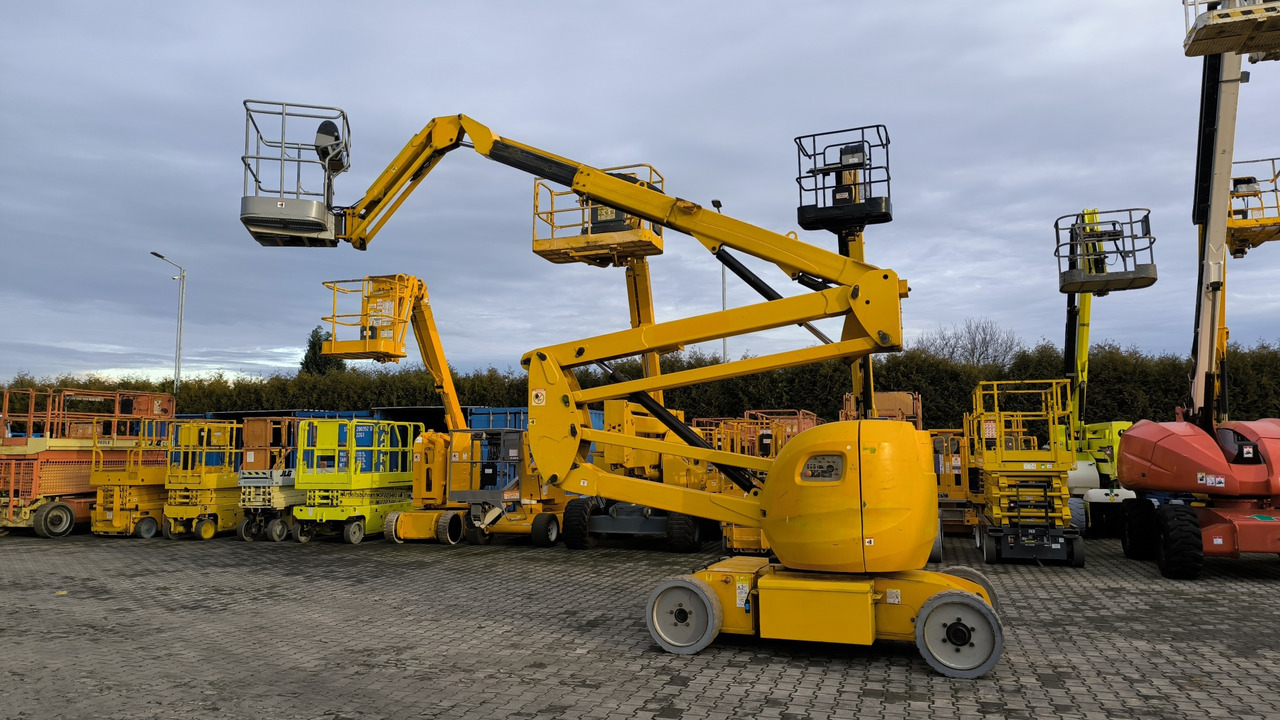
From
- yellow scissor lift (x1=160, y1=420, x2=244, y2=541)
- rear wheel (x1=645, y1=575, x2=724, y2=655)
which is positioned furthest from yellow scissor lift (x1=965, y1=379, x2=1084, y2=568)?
yellow scissor lift (x1=160, y1=420, x2=244, y2=541)

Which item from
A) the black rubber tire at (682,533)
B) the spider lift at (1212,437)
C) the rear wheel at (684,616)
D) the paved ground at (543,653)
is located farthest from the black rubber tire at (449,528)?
the spider lift at (1212,437)

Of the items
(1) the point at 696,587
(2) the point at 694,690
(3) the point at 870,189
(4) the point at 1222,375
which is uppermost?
(3) the point at 870,189

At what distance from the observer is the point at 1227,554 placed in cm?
1059

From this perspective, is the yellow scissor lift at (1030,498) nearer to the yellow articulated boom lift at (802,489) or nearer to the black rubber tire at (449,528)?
the yellow articulated boom lift at (802,489)

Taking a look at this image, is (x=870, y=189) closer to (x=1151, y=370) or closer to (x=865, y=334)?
(x=865, y=334)

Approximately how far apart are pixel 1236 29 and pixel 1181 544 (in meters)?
6.40

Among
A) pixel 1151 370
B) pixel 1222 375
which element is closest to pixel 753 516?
pixel 1222 375

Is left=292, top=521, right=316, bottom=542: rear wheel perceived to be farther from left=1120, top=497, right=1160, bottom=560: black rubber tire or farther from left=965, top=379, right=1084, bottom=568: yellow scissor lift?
left=1120, top=497, right=1160, bottom=560: black rubber tire

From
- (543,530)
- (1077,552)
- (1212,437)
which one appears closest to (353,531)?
(543,530)

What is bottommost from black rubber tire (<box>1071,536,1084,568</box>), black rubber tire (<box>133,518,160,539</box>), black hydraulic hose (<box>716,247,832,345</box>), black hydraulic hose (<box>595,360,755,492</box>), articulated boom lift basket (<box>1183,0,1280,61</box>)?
black rubber tire (<box>133,518,160,539</box>)

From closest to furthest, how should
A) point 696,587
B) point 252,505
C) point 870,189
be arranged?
point 696,587
point 870,189
point 252,505

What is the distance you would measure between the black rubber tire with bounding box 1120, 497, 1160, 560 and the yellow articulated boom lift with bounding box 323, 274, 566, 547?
9.81m

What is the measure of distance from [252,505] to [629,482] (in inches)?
417

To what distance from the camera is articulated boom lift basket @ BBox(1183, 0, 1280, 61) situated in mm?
8945
